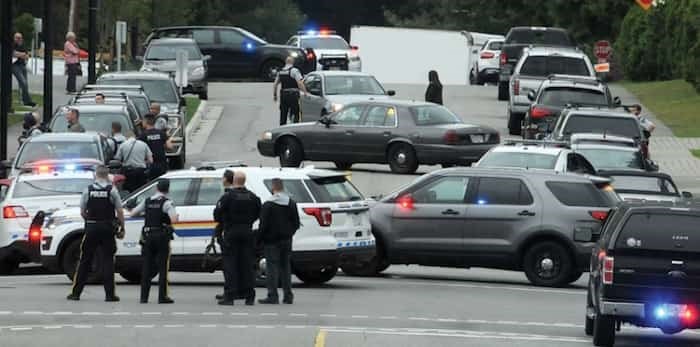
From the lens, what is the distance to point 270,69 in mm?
57812

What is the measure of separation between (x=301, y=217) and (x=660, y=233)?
664 centimetres

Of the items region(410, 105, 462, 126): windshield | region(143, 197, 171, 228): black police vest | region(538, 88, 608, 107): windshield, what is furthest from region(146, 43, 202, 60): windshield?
region(143, 197, 171, 228): black police vest

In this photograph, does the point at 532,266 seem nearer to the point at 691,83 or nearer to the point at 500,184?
the point at 500,184

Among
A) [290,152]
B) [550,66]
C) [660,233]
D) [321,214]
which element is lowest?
[290,152]

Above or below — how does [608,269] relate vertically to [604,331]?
above

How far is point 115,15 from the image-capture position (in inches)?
2491

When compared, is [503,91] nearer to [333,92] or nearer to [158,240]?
[333,92]

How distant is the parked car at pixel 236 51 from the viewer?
57031 mm

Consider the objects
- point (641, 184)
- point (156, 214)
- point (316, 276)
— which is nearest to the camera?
point (156, 214)

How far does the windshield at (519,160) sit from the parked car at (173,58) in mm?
20363

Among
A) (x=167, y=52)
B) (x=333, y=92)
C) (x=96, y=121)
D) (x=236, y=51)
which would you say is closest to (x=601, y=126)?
(x=333, y=92)

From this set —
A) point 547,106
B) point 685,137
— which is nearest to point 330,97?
point 547,106

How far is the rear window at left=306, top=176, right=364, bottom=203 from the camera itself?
22578 millimetres

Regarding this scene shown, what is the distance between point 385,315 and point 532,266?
15.4 feet
